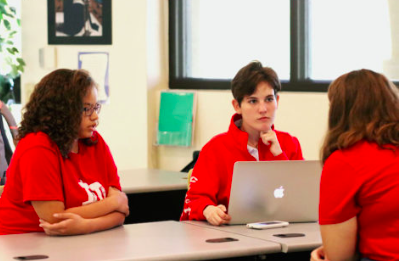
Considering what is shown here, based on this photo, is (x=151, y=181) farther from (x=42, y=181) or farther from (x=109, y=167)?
(x=42, y=181)

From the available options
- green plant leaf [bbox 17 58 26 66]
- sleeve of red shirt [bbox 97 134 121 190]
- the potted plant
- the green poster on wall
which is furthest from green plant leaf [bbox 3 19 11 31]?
sleeve of red shirt [bbox 97 134 121 190]

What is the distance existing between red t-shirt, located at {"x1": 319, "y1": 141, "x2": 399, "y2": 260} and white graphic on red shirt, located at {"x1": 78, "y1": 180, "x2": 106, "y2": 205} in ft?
3.46

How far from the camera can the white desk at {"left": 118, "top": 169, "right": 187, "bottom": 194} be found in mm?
3943

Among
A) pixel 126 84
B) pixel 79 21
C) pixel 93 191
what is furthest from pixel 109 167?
pixel 79 21

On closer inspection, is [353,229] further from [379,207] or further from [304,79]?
[304,79]

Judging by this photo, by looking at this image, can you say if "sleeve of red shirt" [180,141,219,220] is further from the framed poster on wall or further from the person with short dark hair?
the framed poster on wall

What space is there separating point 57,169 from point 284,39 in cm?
237

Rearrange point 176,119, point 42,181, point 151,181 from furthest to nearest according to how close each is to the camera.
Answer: point 176,119, point 151,181, point 42,181

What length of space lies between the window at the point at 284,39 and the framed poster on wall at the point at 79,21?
0.48 m

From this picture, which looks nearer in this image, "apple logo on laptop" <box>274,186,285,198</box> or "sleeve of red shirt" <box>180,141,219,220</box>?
"apple logo on laptop" <box>274,186,285,198</box>

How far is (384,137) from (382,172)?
0.32ft

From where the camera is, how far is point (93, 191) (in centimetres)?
287

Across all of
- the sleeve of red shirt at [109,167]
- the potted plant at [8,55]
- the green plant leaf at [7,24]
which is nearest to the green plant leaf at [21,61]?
the potted plant at [8,55]

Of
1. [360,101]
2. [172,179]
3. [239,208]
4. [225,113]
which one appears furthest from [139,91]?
[360,101]
